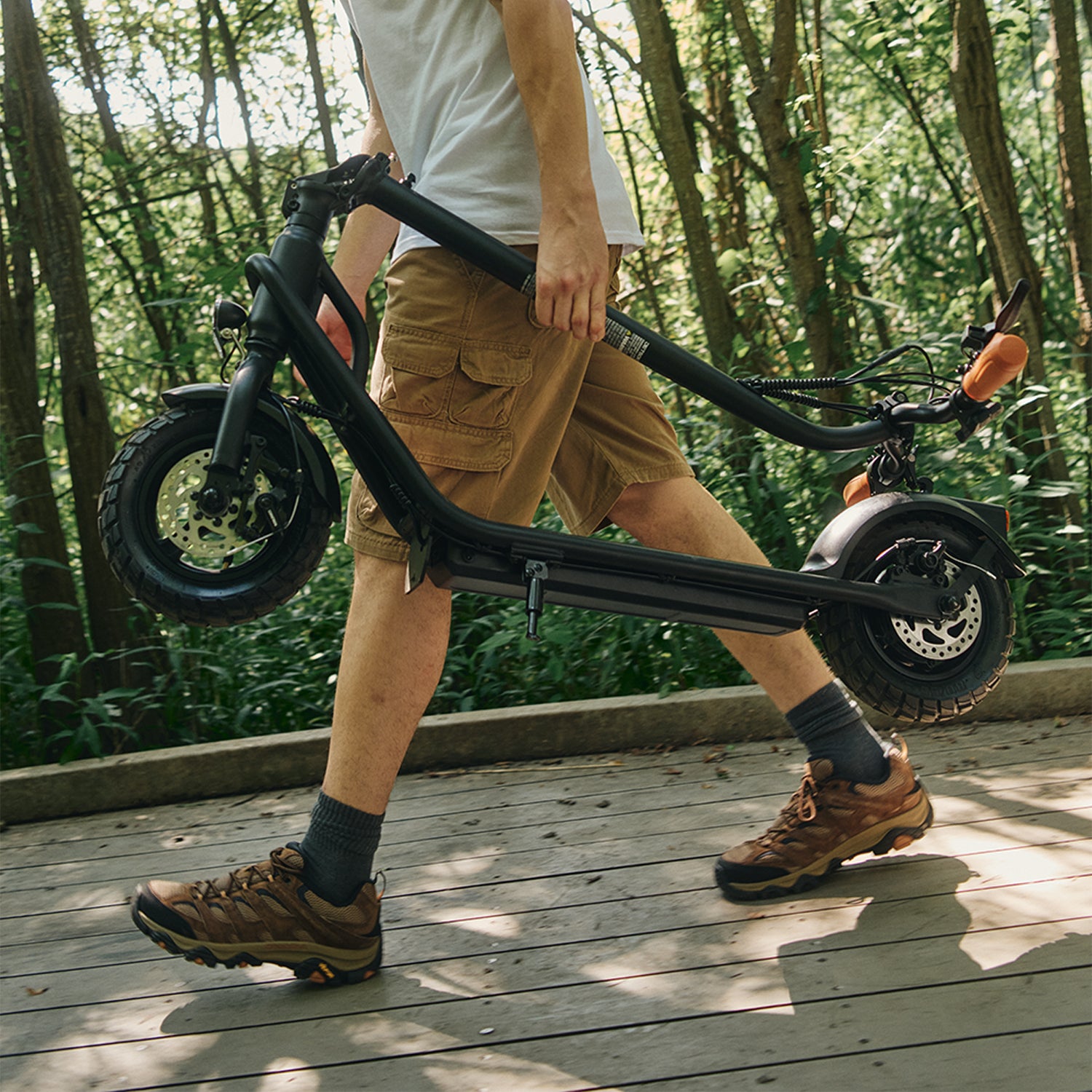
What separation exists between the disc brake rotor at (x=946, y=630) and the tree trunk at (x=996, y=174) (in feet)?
5.31

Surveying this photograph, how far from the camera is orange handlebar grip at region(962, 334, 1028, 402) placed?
79.8 inches

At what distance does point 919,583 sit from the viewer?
82.1 inches

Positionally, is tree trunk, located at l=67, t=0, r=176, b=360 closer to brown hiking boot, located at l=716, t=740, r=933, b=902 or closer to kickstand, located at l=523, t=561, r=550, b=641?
kickstand, located at l=523, t=561, r=550, b=641

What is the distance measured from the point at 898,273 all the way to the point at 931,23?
2421mm

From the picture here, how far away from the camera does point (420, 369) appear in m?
1.83

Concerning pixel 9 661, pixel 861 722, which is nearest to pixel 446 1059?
pixel 861 722

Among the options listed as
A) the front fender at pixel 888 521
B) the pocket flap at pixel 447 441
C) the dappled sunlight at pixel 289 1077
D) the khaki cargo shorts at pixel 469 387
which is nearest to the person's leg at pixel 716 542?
the front fender at pixel 888 521

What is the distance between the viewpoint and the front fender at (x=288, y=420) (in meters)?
1.81

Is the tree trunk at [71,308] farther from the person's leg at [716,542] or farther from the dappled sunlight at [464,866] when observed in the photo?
the person's leg at [716,542]

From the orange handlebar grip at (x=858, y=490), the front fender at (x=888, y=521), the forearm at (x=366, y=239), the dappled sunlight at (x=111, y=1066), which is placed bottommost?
the dappled sunlight at (x=111, y=1066)

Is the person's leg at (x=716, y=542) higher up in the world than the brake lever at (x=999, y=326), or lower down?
lower down

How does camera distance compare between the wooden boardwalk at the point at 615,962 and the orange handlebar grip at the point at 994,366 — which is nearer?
the wooden boardwalk at the point at 615,962

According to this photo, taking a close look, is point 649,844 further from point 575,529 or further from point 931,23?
point 931,23

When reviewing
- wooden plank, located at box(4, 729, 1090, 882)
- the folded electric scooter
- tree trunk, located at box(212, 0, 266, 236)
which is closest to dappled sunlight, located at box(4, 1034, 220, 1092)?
the folded electric scooter
